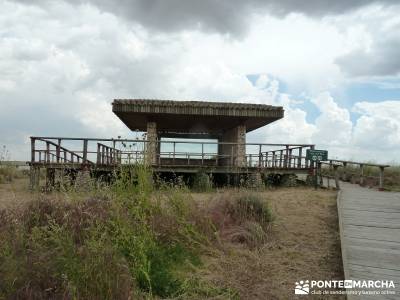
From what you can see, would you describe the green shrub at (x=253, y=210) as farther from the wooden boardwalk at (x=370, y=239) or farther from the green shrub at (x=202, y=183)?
the green shrub at (x=202, y=183)

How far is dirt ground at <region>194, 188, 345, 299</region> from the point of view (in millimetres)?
5075

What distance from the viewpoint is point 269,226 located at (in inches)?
299

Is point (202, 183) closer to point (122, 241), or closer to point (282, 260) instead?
point (282, 260)

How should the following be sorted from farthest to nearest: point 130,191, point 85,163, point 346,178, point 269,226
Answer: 1. point 346,178
2. point 85,163
3. point 269,226
4. point 130,191

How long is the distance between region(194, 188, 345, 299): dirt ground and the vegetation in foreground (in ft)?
0.83

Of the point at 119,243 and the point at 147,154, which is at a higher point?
the point at 147,154

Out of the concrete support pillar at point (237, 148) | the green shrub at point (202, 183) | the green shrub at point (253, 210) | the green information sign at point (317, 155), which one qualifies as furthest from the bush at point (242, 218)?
the concrete support pillar at point (237, 148)

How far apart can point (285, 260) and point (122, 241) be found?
2552 millimetres

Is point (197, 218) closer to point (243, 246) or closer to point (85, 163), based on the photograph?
point (243, 246)

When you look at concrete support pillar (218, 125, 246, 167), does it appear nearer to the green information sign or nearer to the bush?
the green information sign

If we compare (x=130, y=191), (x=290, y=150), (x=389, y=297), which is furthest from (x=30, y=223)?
(x=290, y=150)

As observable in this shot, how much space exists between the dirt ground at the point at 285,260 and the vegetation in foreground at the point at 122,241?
0.83 ft

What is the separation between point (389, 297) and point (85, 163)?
11.9 meters

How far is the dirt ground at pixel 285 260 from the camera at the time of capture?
16.6 feet
